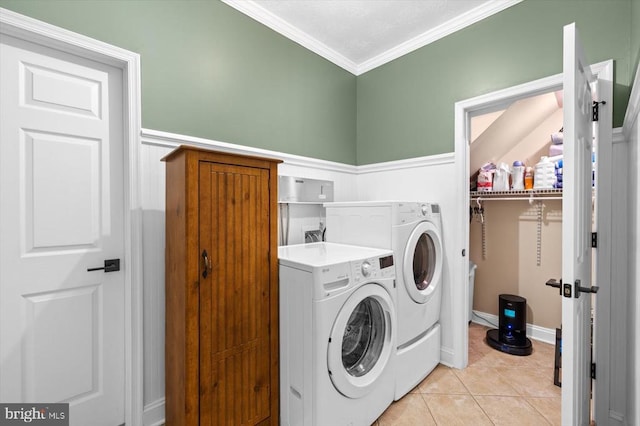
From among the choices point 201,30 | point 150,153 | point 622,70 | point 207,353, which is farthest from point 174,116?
point 622,70

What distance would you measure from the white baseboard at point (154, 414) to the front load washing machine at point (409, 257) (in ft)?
4.62

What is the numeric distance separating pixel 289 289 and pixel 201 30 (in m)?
1.68

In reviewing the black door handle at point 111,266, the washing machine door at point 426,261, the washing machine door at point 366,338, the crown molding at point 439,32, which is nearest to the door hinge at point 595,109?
the crown molding at point 439,32

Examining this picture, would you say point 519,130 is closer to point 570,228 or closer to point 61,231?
point 570,228

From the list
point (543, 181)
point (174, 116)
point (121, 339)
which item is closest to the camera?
point (121, 339)

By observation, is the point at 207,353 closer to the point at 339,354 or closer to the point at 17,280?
the point at 339,354

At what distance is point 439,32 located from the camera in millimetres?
2299

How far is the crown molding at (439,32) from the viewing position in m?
2.02

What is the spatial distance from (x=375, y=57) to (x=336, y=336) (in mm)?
2532

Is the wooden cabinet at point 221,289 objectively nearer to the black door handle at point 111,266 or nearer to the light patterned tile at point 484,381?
the black door handle at point 111,266

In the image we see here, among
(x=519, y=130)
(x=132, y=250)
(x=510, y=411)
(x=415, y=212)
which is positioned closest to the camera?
(x=132, y=250)

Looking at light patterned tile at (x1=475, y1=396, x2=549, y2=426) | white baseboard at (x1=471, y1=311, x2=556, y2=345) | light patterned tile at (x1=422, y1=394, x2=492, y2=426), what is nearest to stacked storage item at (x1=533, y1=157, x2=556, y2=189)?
white baseboard at (x1=471, y1=311, x2=556, y2=345)

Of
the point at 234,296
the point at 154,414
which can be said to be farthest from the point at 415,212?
the point at 154,414

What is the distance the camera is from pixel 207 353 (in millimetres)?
1323
